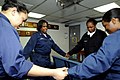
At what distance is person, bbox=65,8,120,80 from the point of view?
4.05ft

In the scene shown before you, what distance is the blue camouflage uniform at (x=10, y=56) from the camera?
1.03m

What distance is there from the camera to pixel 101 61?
126 centimetres

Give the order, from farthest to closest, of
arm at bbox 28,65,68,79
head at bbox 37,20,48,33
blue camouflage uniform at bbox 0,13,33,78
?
head at bbox 37,20,48,33, arm at bbox 28,65,68,79, blue camouflage uniform at bbox 0,13,33,78

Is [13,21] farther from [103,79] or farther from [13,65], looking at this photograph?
[103,79]

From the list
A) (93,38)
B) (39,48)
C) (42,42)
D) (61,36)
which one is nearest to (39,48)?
(39,48)

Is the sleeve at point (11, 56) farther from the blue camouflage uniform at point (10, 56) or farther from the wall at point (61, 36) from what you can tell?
the wall at point (61, 36)

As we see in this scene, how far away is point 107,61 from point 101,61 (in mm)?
50

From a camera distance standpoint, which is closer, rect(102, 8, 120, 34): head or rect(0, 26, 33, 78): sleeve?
rect(0, 26, 33, 78): sleeve

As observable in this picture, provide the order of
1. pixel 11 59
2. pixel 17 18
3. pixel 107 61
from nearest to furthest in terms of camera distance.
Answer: pixel 11 59 < pixel 107 61 < pixel 17 18

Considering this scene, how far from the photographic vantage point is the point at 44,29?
3143mm

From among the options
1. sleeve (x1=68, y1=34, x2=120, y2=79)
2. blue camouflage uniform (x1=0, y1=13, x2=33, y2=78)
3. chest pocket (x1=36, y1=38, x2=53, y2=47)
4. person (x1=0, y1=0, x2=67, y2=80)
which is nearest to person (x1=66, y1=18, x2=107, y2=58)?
chest pocket (x1=36, y1=38, x2=53, y2=47)

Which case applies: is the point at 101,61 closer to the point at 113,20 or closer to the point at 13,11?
the point at 113,20

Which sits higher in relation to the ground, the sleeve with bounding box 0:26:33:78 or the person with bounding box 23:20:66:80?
the sleeve with bounding box 0:26:33:78

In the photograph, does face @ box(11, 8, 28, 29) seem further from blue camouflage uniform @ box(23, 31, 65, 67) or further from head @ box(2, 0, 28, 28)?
blue camouflage uniform @ box(23, 31, 65, 67)
